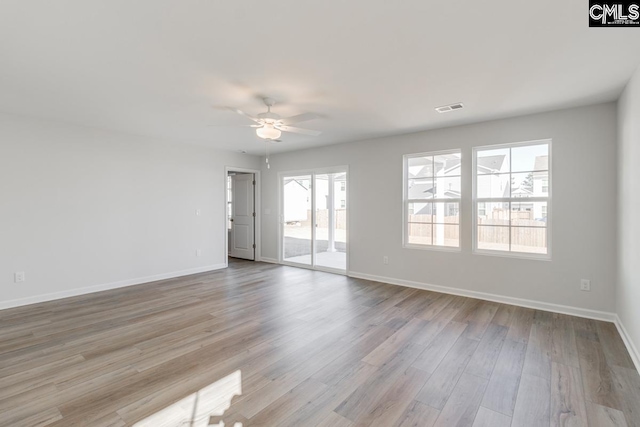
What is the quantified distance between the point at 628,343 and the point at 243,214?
6.91 metres

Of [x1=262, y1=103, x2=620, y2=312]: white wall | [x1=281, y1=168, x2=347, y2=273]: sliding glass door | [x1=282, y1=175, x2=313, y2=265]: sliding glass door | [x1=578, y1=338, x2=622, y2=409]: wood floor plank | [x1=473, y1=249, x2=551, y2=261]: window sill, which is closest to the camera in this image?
[x1=578, y1=338, x2=622, y2=409]: wood floor plank

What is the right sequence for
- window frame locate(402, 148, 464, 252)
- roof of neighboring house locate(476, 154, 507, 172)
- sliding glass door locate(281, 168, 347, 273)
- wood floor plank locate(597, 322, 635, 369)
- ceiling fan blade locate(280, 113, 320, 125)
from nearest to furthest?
wood floor plank locate(597, 322, 635, 369) < ceiling fan blade locate(280, 113, 320, 125) < roof of neighboring house locate(476, 154, 507, 172) < window frame locate(402, 148, 464, 252) < sliding glass door locate(281, 168, 347, 273)

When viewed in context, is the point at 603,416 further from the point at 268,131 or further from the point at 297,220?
the point at 297,220

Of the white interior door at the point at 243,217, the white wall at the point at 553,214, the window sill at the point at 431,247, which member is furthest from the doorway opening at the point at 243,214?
the window sill at the point at 431,247

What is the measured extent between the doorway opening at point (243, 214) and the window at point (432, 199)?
150 inches

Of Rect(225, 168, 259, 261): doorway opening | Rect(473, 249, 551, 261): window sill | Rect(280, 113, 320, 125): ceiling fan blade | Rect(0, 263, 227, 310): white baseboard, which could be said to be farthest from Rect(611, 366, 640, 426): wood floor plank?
Rect(225, 168, 259, 261): doorway opening

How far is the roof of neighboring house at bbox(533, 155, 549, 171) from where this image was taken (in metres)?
3.95

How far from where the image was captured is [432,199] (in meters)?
4.88

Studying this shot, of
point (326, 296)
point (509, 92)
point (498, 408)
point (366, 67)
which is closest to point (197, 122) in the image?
point (366, 67)

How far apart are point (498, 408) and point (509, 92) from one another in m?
3.01

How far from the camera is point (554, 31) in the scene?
6.95 ft

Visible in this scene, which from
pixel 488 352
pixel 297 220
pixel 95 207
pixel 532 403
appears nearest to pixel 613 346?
pixel 488 352

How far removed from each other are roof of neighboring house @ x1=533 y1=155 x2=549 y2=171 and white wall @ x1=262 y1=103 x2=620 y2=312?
16cm

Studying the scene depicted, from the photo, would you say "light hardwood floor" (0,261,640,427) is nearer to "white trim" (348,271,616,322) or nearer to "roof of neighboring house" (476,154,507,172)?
"white trim" (348,271,616,322)
